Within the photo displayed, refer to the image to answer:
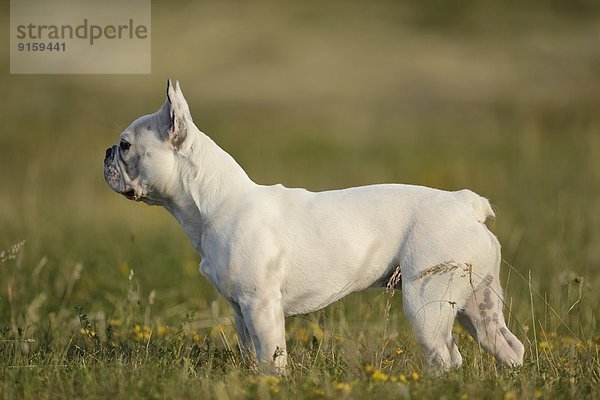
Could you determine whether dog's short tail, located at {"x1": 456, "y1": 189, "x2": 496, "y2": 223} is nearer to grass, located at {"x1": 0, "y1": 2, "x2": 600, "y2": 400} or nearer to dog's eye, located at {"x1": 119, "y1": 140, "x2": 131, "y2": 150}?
grass, located at {"x1": 0, "y1": 2, "x2": 600, "y2": 400}

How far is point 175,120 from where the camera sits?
6.20m

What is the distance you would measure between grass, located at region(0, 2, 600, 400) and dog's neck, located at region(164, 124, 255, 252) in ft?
2.45

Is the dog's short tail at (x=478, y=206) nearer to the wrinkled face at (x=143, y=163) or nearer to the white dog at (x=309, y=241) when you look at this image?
the white dog at (x=309, y=241)

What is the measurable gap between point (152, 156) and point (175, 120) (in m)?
0.32

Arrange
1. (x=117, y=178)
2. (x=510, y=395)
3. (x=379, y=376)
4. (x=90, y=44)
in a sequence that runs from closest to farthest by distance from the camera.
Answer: (x=510, y=395) < (x=379, y=376) < (x=117, y=178) < (x=90, y=44)

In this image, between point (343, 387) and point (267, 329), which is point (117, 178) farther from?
point (343, 387)

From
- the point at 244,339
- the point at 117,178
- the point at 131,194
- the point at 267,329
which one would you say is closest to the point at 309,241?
the point at 267,329

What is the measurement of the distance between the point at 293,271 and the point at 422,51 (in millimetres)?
33477

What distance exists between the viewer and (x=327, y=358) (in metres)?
6.46

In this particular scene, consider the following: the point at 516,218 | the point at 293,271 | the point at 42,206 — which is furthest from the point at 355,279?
the point at 42,206

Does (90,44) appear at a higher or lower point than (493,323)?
higher

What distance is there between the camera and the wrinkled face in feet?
20.8

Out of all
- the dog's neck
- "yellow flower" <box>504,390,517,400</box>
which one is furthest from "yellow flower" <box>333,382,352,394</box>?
the dog's neck

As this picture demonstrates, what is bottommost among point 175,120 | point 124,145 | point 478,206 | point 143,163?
point 478,206
